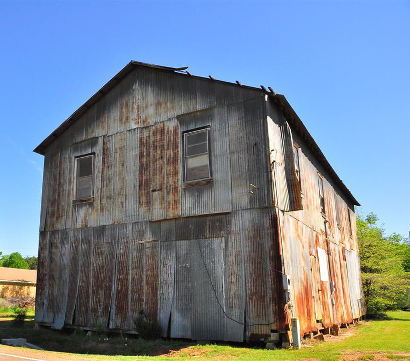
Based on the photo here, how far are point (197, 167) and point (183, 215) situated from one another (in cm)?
179

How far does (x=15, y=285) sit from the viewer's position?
39.8 meters

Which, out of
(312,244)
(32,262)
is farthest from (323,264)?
(32,262)

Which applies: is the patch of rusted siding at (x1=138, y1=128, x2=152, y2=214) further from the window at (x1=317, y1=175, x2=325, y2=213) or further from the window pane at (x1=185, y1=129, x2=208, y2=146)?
the window at (x1=317, y1=175, x2=325, y2=213)

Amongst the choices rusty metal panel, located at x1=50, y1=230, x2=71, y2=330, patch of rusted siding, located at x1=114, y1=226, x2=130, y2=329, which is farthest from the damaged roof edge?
rusty metal panel, located at x1=50, y1=230, x2=71, y2=330

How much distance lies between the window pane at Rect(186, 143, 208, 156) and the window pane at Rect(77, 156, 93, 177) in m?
5.04

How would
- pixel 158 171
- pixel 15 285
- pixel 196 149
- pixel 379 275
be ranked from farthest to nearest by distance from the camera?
pixel 15 285 < pixel 379 275 < pixel 158 171 < pixel 196 149

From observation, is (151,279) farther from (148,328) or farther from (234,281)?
(234,281)

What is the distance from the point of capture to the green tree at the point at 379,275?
2947cm

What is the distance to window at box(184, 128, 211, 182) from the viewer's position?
47.0 ft

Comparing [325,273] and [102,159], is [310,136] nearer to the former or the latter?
[325,273]

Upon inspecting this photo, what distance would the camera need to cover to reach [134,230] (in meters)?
15.3

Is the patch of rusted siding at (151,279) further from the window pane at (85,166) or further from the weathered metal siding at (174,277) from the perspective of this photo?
the window pane at (85,166)

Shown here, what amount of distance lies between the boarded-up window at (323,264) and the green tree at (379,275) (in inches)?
538

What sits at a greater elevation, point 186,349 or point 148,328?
point 148,328
